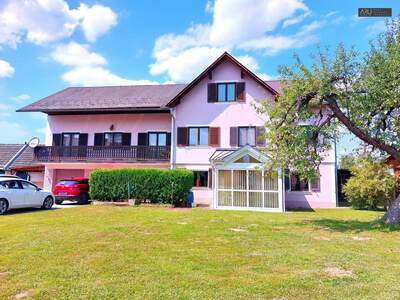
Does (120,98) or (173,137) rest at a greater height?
(120,98)

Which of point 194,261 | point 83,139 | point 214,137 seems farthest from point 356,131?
point 83,139

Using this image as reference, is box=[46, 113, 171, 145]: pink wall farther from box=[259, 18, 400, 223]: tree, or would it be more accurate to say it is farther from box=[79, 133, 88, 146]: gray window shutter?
box=[259, 18, 400, 223]: tree

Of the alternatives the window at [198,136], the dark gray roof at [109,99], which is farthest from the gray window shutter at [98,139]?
the window at [198,136]

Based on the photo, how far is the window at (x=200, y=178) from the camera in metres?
23.1

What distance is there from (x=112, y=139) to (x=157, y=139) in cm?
366

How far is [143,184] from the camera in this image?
771 inches

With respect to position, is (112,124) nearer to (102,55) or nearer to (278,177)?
(102,55)

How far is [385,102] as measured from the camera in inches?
473

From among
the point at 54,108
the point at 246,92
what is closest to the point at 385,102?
the point at 246,92

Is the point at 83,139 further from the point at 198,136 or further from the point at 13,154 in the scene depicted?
the point at 198,136

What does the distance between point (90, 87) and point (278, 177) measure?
64.9 feet

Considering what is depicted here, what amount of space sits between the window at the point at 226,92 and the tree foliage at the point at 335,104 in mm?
9577

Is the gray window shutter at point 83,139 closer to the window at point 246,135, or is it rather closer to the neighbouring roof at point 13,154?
the neighbouring roof at point 13,154

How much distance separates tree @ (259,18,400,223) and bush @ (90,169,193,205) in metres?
7.14
